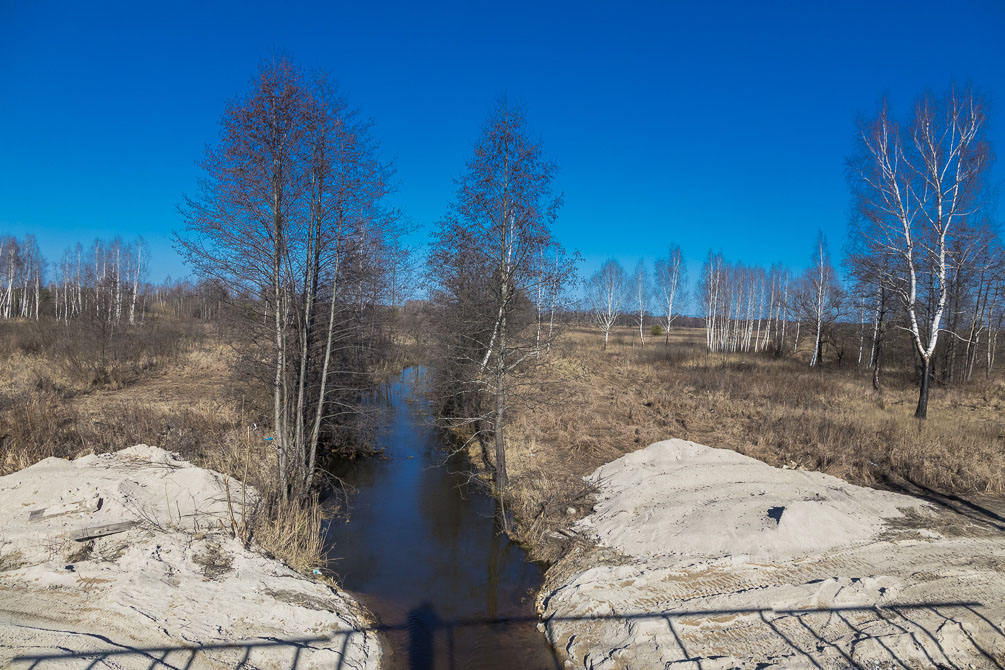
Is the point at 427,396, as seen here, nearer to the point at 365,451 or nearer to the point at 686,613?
the point at 365,451

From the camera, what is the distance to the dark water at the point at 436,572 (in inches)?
263

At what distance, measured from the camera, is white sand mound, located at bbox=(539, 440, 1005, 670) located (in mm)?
5520

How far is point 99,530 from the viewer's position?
288 inches

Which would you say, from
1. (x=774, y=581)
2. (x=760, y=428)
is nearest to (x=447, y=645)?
(x=774, y=581)

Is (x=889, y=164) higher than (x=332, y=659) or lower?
higher

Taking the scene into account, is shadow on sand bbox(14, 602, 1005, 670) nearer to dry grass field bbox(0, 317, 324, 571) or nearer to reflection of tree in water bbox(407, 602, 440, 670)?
reflection of tree in water bbox(407, 602, 440, 670)

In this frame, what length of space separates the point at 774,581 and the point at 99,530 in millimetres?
8872

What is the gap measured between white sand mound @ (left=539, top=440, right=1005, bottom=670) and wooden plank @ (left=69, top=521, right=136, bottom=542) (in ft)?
19.3

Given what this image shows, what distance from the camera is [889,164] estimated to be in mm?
15484

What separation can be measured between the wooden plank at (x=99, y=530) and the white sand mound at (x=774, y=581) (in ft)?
19.3

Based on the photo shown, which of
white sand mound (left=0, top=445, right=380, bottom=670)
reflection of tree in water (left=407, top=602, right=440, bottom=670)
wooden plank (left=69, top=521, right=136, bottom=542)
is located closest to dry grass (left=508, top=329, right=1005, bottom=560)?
reflection of tree in water (left=407, top=602, right=440, bottom=670)

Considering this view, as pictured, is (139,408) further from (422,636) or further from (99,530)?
(422,636)

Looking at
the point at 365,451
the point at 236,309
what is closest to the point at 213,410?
the point at 365,451

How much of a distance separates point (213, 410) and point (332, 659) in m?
11.0
